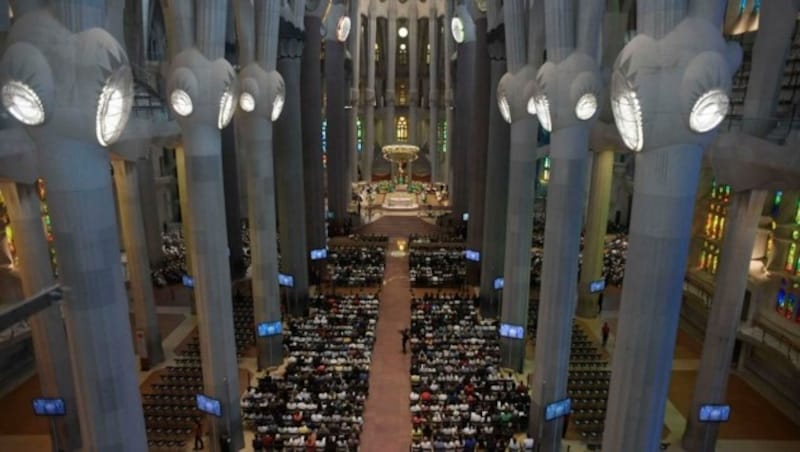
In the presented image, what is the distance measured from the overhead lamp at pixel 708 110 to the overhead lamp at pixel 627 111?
0.72m

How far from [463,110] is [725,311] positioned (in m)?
24.9

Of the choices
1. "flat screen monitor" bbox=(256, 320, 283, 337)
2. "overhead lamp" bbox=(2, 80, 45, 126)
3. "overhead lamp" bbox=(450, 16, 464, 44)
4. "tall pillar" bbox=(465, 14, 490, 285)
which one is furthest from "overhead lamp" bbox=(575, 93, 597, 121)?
"overhead lamp" bbox=(450, 16, 464, 44)

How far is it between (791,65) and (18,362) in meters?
27.4

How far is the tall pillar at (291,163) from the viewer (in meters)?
21.9

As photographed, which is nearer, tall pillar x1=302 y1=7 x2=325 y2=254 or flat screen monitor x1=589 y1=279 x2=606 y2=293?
flat screen monitor x1=589 y1=279 x2=606 y2=293

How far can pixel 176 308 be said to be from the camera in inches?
985

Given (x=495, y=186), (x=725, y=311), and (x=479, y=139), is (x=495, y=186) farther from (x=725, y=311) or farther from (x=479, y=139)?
(x=725, y=311)

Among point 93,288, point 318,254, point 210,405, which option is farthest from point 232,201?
point 93,288

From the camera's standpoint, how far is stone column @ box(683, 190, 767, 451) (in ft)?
43.5

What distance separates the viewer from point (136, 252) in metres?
19.0

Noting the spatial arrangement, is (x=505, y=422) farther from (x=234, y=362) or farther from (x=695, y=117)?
(x=695, y=117)

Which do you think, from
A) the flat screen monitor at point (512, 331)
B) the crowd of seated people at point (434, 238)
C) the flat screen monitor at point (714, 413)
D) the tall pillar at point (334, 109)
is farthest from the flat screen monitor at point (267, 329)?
the tall pillar at point (334, 109)

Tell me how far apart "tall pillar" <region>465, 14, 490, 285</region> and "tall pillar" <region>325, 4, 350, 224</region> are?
1165 cm

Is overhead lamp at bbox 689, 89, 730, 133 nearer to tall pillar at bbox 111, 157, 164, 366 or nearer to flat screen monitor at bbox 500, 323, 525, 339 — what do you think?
flat screen monitor at bbox 500, 323, 525, 339
